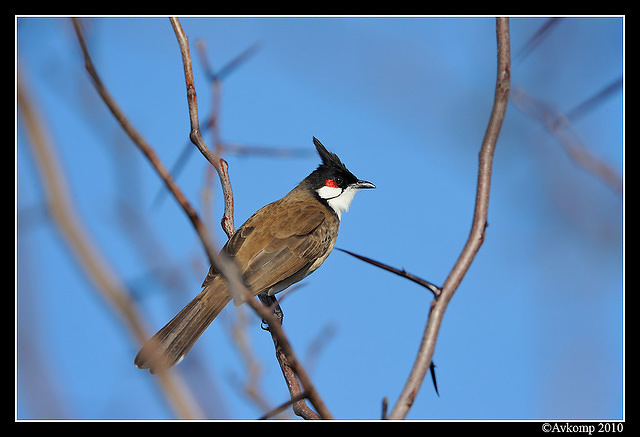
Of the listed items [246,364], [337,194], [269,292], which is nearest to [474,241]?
[246,364]

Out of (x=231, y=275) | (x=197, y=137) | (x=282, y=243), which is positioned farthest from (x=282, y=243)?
(x=231, y=275)

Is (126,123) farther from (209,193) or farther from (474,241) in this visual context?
(209,193)

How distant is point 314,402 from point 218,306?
8.16 feet

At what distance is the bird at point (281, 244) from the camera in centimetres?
366

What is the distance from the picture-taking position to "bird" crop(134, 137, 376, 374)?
3.66 meters

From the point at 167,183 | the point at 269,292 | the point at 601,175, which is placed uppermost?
the point at 167,183

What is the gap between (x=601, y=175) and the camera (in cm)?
157

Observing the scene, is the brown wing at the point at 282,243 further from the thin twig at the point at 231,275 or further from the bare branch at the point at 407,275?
the bare branch at the point at 407,275

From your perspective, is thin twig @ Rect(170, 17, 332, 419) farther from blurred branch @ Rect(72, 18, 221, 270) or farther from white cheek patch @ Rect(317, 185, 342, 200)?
white cheek patch @ Rect(317, 185, 342, 200)

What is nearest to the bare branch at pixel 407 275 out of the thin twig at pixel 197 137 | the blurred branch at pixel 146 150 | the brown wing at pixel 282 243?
the blurred branch at pixel 146 150

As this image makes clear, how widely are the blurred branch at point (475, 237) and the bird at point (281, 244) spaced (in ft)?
7.45

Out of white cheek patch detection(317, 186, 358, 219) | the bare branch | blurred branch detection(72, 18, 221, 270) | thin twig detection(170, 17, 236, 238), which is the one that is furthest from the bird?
blurred branch detection(72, 18, 221, 270)

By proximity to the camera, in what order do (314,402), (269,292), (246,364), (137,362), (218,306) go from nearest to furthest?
(314,402)
(246,364)
(137,362)
(218,306)
(269,292)

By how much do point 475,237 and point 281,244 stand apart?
10.2ft
